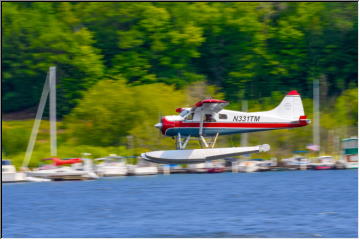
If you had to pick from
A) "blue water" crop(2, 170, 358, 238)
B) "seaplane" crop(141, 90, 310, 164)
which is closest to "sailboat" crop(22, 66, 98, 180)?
"blue water" crop(2, 170, 358, 238)

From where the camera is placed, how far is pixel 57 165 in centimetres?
5138

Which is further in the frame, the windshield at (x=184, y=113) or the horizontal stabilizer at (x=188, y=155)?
the windshield at (x=184, y=113)

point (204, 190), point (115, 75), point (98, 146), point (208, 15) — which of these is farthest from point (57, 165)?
point (208, 15)

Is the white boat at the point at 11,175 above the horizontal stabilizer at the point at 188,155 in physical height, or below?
below

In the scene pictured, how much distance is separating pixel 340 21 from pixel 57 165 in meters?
31.2

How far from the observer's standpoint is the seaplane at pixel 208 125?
93.5ft

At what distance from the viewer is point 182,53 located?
6825 centimetres

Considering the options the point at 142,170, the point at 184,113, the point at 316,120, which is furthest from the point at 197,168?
the point at 184,113

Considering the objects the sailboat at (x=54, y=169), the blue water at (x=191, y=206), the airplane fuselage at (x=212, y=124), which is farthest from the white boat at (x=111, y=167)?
the airplane fuselage at (x=212, y=124)

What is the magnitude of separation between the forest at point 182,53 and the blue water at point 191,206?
33.1 feet

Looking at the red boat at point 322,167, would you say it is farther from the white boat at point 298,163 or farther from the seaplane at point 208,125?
the seaplane at point 208,125

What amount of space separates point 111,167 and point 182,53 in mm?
19333

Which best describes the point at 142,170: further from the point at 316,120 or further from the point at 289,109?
the point at 289,109

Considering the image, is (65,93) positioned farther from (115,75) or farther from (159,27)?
(159,27)
